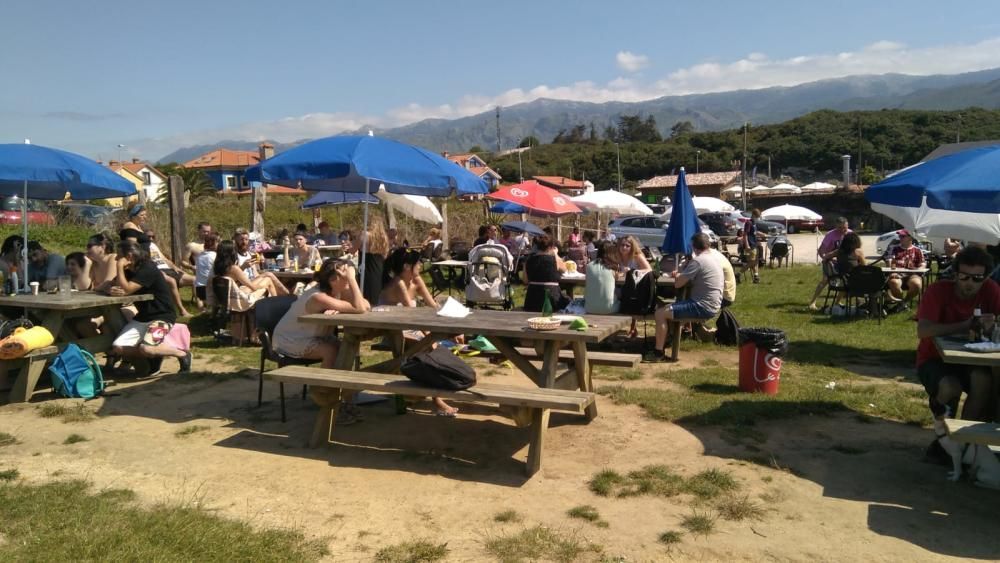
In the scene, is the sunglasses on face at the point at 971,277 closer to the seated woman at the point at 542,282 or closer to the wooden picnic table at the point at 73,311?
the seated woman at the point at 542,282

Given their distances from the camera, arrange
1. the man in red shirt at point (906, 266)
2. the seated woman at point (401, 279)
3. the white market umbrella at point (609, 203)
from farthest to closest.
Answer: the white market umbrella at point (609, 203)
the man in red shirt at point (906, 266)
the seated woman at point (401, 279)

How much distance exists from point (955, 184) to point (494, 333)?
10.5 feet

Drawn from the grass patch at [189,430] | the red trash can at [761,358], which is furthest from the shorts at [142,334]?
the red trash can at [761,358]

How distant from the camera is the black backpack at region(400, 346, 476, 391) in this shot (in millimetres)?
4262

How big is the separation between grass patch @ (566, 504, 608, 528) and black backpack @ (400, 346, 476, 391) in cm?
99

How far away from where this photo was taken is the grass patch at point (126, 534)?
3082mm

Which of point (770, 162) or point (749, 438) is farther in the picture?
point (770, 162)


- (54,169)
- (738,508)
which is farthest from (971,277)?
(54,169)

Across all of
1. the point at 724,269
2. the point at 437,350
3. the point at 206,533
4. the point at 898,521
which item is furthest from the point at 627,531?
the point at 724,269

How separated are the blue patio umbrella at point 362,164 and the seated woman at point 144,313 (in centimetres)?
130

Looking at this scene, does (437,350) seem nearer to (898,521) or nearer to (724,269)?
(898,521)

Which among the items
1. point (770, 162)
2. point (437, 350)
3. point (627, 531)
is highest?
point (770, 162)

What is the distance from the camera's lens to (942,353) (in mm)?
3936

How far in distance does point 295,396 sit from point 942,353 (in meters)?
4.64
